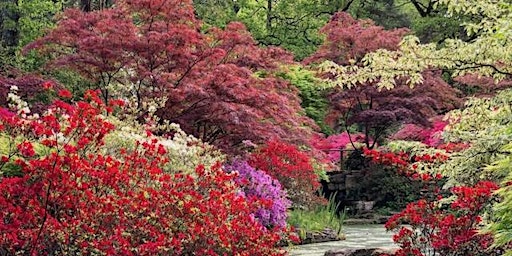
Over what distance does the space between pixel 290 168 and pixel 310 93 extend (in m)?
6.51

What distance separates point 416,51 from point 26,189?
3484 mm

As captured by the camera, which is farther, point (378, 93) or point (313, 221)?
point (378, 93)

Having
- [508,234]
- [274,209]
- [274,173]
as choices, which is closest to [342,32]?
[274,173]

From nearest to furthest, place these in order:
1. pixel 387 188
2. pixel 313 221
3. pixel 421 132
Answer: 1. pixel 313 221
2. pixel 387 188
3. pixel 421 132

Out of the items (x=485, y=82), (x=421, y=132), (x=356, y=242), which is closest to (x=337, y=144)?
(x=421, y=132)

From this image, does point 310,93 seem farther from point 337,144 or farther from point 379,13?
point 379,13

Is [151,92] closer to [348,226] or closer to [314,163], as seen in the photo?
[314,163]

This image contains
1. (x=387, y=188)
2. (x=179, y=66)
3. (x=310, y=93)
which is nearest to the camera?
(x=179, y=66)

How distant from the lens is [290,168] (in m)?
12.0

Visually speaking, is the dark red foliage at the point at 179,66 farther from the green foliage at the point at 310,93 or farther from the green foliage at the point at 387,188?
the green foliage at the point at 387,188

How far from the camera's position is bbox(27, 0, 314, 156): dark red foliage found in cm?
963

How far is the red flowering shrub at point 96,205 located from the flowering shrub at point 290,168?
209 inches

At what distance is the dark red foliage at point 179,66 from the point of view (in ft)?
31.6

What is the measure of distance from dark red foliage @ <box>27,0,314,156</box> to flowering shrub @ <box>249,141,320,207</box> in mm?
909
